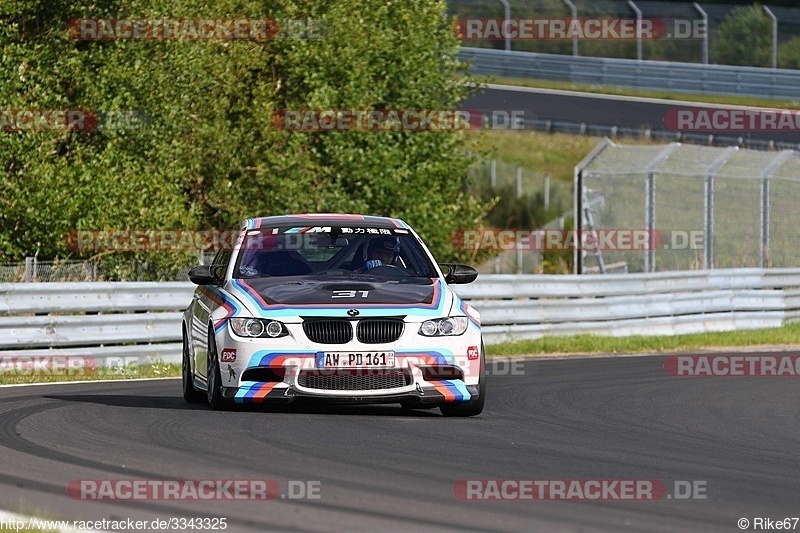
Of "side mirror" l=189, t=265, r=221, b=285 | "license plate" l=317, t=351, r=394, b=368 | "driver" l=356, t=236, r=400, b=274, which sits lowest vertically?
"license plate" l=317, t=351, r=394, b=368

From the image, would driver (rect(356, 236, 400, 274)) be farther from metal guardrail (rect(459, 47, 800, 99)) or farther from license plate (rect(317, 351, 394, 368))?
metal guardrail (rect(459, 47, 800, 99))

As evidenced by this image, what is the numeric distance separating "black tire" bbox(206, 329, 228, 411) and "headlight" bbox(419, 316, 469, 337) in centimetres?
146

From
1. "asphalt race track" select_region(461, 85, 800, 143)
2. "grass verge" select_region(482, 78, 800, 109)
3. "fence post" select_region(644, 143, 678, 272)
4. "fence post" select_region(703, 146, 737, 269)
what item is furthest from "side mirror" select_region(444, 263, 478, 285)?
"grass verge" select_region(482, 78, 800, 109)

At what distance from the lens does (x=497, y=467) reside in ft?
25.6

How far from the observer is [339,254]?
1165cm

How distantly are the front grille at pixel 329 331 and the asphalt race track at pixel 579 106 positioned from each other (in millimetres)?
31098

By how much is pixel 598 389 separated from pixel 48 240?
30.7 feet

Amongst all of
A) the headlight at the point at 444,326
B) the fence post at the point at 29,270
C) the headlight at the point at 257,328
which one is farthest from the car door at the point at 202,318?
the fence post at the point at 29,270

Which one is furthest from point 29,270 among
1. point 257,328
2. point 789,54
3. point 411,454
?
point 789,54

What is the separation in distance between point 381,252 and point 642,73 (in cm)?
3259

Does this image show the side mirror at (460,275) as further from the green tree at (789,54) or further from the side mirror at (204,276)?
the green tree at (789,54)

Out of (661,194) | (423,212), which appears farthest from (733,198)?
(423,212)

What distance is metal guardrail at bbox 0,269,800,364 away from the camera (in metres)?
15.3

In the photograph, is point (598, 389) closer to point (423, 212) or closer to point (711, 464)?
point (711, 464)
